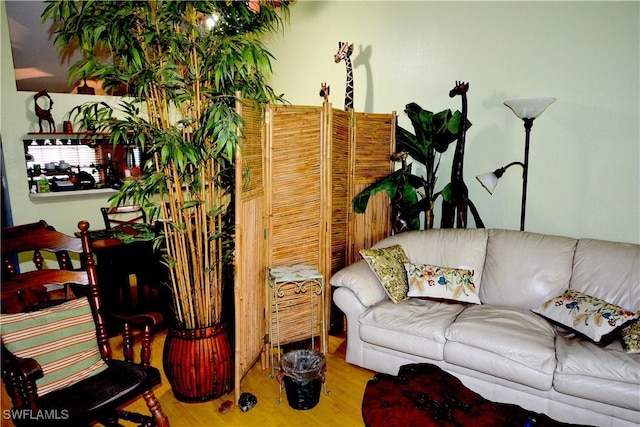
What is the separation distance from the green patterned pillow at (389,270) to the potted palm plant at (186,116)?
1.05 meters

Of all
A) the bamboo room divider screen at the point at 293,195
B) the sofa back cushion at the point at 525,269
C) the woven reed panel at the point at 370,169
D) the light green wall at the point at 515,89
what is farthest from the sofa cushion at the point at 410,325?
the light green wall at the point at 515,89

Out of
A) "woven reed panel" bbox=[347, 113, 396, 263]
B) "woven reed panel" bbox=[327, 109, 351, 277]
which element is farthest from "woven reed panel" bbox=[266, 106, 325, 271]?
"woven reed panel" bbox=[347, 113, 396, 263]

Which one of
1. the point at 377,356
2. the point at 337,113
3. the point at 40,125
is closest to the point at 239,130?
the point at 337,113

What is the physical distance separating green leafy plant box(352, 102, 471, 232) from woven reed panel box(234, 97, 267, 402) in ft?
3.29

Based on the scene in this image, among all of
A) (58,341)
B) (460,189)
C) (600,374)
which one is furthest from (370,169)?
(58,341)

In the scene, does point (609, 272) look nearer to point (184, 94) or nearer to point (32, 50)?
point (184, 94)

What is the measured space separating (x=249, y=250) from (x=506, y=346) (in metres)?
1.66

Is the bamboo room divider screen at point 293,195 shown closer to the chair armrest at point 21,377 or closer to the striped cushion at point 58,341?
the striped cushion at point 58,341

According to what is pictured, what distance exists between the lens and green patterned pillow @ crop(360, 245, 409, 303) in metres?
2.94

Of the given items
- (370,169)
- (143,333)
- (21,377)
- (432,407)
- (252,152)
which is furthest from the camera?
(370,169)

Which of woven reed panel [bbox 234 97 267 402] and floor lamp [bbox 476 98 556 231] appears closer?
woven reed panel [bbox 234 97 267 402]

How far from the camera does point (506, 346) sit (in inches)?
92.0

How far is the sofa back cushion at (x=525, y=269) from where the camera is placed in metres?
2.78

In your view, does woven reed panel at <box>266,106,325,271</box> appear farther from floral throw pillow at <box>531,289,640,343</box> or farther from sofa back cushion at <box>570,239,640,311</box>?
sofa back cushion at <box>570,239,640,311</box>
